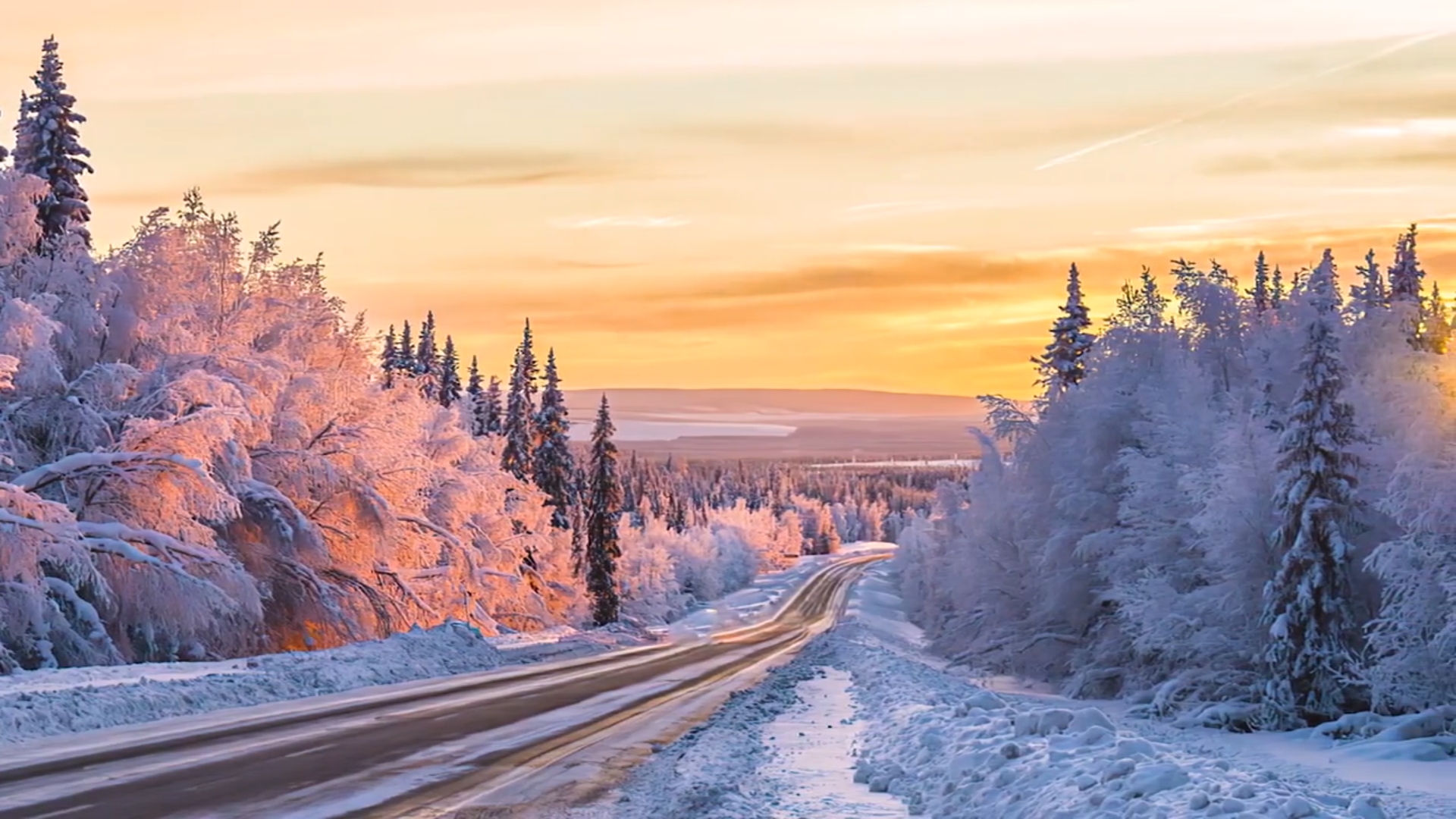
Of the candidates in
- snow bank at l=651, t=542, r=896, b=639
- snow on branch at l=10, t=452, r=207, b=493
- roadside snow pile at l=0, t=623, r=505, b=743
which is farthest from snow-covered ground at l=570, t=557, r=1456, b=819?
snow bank at l=651, t=542, r=896, b=639

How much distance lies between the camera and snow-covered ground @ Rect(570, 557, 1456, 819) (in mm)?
10688

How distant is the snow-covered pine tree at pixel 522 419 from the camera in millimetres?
73625

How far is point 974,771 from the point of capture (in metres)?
13.6

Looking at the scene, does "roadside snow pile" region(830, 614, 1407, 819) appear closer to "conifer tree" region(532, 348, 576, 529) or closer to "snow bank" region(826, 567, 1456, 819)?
"snow bank" region(826, 567, 1456, 819)

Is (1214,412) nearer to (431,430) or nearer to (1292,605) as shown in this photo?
(1292,605)

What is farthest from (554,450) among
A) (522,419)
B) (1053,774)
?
(1053,774)

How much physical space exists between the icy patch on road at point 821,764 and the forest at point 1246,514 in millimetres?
9180

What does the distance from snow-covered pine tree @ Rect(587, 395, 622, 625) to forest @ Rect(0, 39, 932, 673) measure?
1995cm

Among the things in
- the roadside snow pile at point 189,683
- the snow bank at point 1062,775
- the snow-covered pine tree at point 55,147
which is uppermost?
the snow-covered pine tree at point 55,147

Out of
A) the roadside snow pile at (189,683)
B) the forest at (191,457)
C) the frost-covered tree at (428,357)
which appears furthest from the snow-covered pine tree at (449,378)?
the roadside snow pile at (189,683)

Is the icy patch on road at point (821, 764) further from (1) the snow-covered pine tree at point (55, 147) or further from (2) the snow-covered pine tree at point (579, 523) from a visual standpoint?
(2) the snow-covered pine tree at point (579, 523)

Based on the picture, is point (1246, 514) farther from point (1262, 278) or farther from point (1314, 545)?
point (1262, 278)

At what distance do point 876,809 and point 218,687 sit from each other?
1253 cm

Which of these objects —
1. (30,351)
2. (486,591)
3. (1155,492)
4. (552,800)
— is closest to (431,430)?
(486,591)
